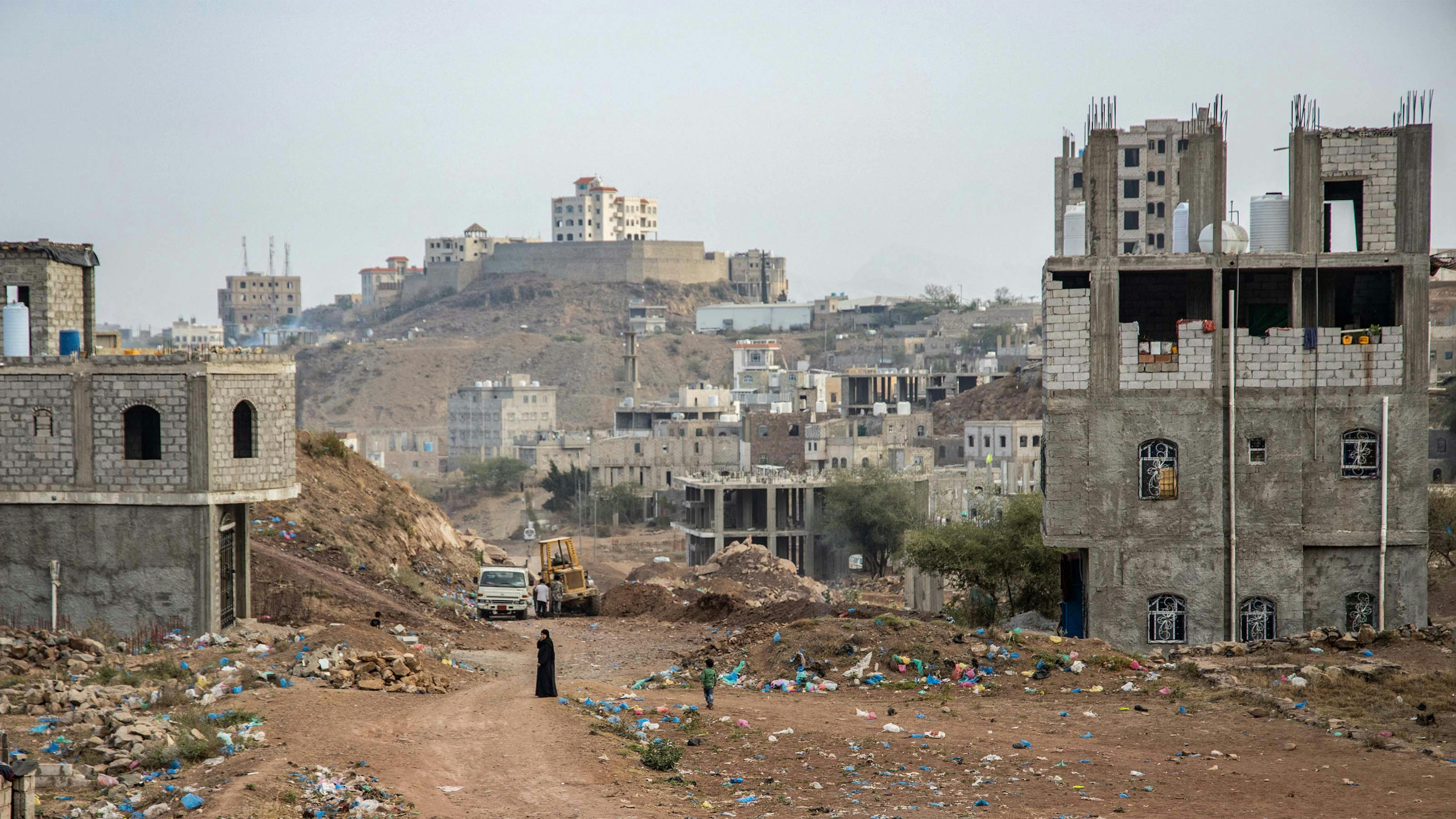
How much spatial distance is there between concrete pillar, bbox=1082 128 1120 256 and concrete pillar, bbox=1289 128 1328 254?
111 inches

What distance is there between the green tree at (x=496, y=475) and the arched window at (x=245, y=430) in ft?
248

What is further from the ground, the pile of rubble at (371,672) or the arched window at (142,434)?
the arched window at (142,434)

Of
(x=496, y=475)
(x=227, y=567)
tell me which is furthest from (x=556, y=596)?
(x=496, y=475)

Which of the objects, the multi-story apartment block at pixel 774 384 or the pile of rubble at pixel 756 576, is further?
the multi-story apartment block at pixel 774 384

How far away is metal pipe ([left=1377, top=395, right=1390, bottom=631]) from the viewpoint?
75.7ft

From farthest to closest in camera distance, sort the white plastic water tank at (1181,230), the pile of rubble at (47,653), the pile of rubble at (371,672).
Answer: the white plastic water tank at (1181,230), the pile of rubble at (371,672), the pile of rubble at (47,653)

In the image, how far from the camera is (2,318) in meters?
23.6

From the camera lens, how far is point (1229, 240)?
924 inches

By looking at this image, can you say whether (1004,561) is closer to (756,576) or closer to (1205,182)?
(1205,182)

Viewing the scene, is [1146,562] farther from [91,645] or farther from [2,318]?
[2,318]

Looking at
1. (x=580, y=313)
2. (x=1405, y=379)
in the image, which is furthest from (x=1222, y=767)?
(x=580, y=313)

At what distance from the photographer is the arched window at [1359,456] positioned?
76.6 ft

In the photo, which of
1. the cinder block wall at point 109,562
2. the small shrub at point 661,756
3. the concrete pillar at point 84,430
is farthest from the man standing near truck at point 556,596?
the small shrub at point 661,756

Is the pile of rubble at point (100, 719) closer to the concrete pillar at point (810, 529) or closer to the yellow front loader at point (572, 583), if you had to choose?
the yellow front loader at point (572, 583)
